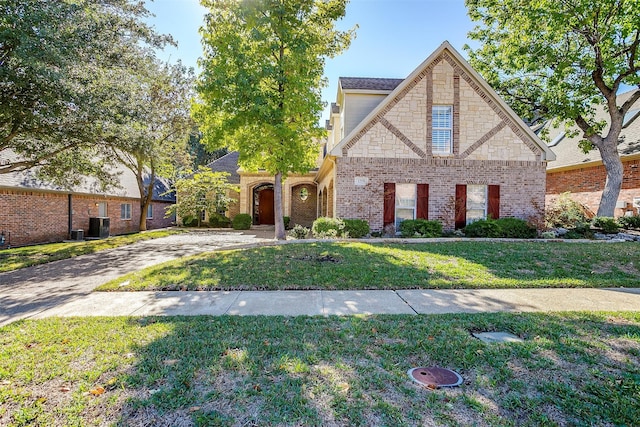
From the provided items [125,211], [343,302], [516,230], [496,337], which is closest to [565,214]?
[516,230]

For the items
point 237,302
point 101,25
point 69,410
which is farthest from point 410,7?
point 69,410

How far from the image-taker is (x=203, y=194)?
21562 millimetres

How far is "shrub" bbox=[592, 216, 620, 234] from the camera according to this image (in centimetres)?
1222

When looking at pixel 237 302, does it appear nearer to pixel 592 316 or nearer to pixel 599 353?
pixel 599 353

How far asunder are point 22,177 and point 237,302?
14402 millimetres

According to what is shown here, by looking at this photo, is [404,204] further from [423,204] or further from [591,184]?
[591,184]

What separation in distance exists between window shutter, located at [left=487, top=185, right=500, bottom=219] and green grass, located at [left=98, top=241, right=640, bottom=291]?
11.6ft

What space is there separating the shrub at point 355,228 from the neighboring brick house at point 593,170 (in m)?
12.1

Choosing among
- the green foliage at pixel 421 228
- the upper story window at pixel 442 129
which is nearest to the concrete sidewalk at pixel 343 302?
the green foliage at pixel 421 228

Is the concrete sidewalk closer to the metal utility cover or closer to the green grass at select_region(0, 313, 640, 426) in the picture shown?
the green grass at select_region(0, 313, 640, 426)

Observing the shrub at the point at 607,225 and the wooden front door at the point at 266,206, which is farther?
the wooden front door at the point at 266,206

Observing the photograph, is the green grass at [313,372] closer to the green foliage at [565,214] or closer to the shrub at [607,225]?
the shrub at [607,225]

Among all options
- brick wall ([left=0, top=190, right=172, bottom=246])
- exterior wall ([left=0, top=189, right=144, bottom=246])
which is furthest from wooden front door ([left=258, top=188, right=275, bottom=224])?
exterior wall ([left=0, top=189, right=144, bottom=246])

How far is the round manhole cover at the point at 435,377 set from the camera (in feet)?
9.48
